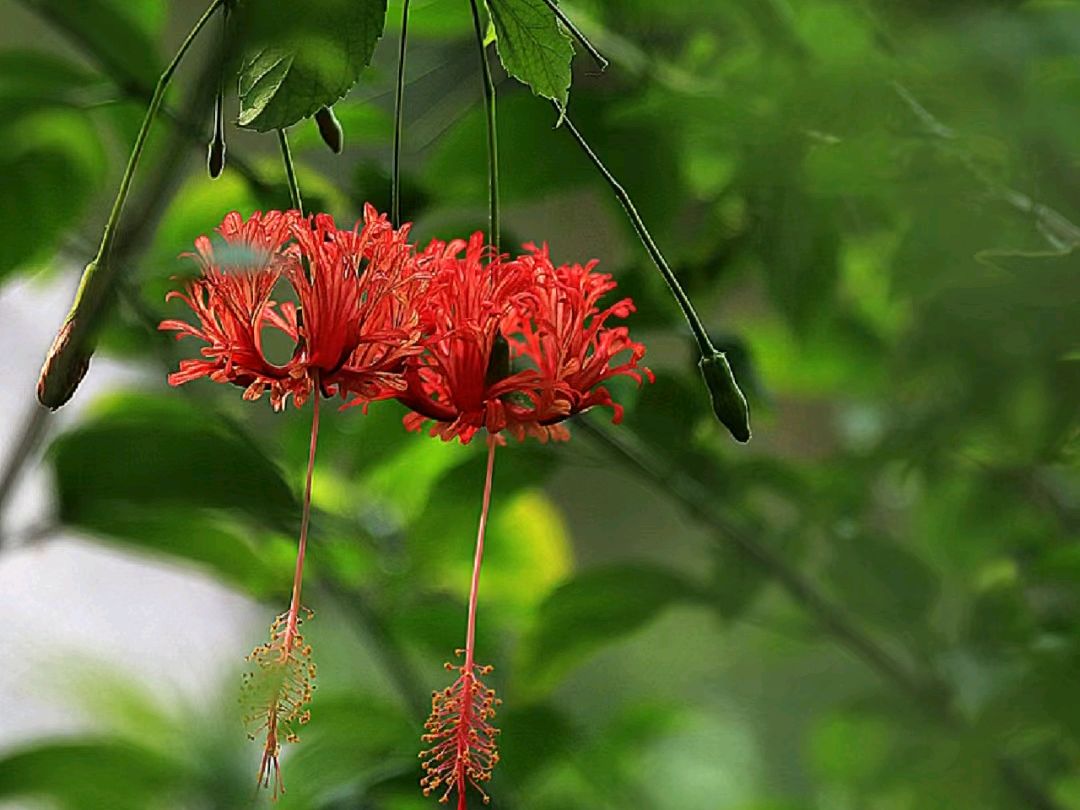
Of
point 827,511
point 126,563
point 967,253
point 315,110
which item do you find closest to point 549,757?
point 827,511

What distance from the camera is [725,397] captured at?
0.30 m

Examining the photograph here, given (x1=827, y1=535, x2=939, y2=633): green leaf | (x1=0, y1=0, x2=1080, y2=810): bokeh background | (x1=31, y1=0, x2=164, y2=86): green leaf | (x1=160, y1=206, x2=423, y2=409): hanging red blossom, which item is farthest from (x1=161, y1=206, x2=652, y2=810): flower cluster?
(x1=827, y1=535, x2=939, y2=633): green leaf

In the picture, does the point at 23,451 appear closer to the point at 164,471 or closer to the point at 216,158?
the point at 164,471

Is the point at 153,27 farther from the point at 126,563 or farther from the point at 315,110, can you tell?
the point at 126,563

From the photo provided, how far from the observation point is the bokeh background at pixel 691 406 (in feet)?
1.48

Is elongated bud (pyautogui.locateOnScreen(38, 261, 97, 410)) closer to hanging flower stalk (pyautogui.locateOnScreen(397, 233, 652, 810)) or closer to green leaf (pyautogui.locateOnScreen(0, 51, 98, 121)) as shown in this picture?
hanging flower stalk (pyautogui.locateOnScreen(397, 233, 652, 810))

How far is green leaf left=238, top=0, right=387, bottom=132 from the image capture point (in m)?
0.25

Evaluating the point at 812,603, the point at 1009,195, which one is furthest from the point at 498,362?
the point at 812,603

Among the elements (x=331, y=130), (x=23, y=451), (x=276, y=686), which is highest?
(x=23, y=451)

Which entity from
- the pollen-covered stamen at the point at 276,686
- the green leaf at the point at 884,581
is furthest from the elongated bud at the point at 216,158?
the green leaf at the point at 884,581

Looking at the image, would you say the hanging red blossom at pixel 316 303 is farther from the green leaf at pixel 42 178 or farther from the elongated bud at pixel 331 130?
the green leaf at pixel 42 178

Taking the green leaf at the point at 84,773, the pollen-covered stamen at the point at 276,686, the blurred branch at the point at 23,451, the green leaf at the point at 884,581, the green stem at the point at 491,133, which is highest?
the blurred branch at the point at 23,451

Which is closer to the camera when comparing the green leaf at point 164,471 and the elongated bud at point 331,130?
the elongated bud at point 331,130

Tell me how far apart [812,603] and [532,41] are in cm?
40
